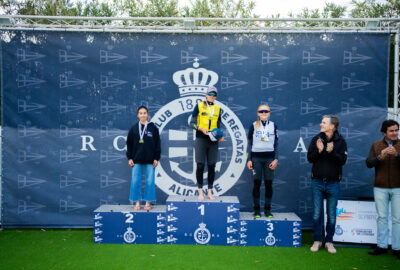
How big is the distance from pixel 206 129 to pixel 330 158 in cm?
158

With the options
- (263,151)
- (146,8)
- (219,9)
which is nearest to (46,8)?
(146,8)

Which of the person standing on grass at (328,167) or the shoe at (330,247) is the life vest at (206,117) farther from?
the shoe at (330,247)

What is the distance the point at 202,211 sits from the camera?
407cm

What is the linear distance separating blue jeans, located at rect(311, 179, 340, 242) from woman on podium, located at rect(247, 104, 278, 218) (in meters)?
0.57

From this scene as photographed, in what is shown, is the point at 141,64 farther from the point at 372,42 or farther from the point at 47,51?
the point at 372,42

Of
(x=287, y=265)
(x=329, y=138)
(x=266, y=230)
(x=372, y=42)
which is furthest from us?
(x=372, y=42)

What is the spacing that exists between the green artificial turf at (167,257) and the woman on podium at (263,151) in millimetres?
631

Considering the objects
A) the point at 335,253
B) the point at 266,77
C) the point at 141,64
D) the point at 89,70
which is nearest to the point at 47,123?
the point at 89,70

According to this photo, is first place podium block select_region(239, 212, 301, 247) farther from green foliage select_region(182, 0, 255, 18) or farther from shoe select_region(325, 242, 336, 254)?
green foliage select_region(182, 0, 255, 18)

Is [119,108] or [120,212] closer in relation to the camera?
[120,212]

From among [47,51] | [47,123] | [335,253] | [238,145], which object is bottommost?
[335,253]

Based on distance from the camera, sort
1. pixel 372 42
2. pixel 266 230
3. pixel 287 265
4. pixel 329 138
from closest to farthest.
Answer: pixel 287 265, pixel 329 138, pixel 266 230, pixel 372 42

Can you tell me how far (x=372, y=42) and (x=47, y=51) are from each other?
16.1 ft

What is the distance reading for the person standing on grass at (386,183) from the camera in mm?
3662
